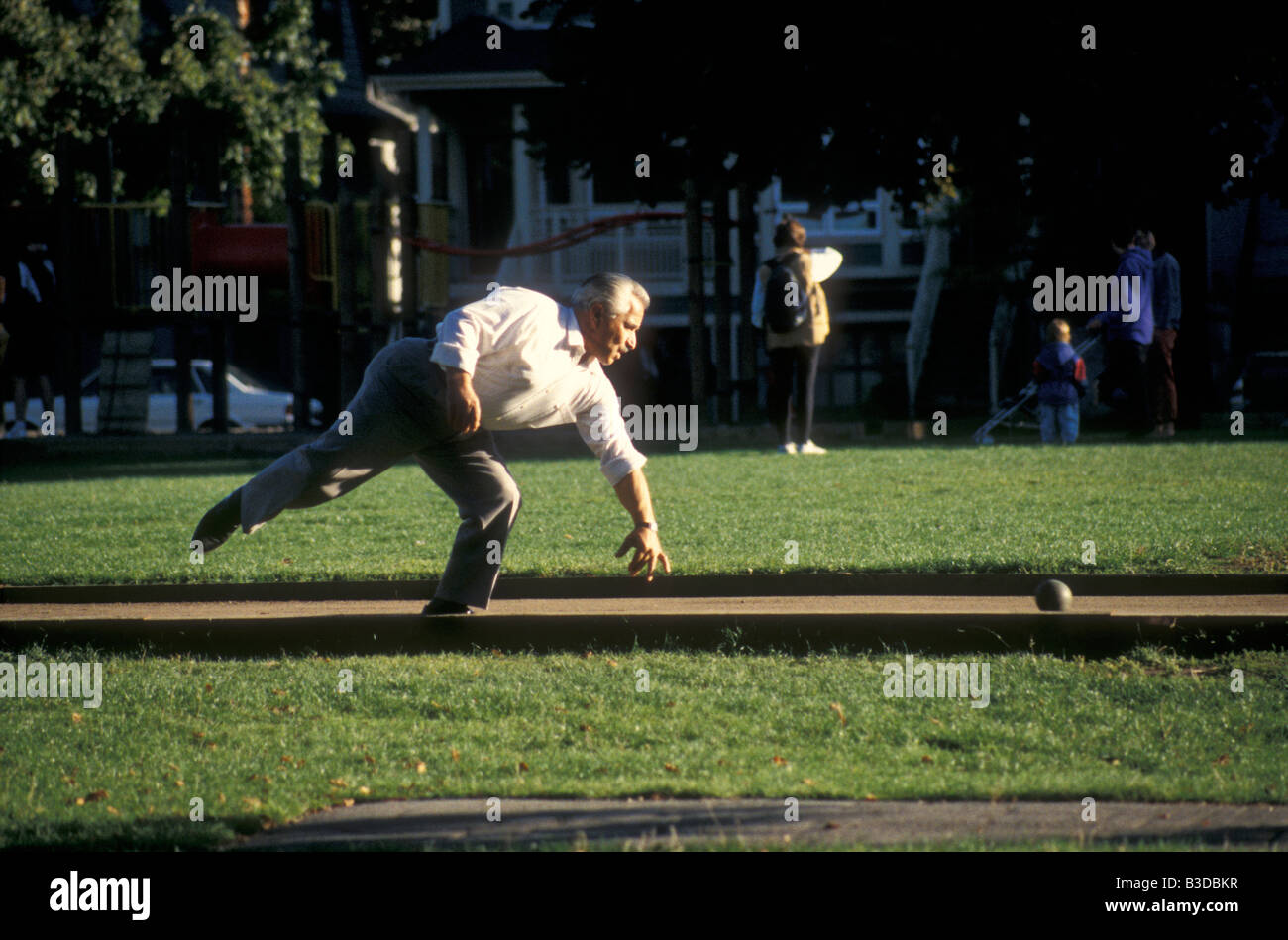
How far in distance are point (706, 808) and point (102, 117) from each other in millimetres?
28143

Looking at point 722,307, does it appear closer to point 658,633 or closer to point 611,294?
point 658,633

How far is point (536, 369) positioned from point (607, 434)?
0.41 metres

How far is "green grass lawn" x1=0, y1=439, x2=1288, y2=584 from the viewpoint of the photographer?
884cm

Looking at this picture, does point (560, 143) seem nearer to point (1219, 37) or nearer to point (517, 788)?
point (1219, 37)

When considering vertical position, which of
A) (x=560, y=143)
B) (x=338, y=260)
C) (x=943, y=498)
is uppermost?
(x=560, y=143)

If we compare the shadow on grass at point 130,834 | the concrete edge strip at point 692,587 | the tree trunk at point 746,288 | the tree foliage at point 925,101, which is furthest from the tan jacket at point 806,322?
the shadow on grass at point 130,834

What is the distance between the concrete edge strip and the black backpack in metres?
6.74

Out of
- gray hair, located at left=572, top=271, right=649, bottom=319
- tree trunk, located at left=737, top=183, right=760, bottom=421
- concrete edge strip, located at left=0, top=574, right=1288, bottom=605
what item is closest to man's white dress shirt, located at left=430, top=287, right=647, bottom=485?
gray hair, located at left=572, top=271, right=649, bottom=319

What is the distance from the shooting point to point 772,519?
34.3 ft

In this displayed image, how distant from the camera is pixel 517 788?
197 inches

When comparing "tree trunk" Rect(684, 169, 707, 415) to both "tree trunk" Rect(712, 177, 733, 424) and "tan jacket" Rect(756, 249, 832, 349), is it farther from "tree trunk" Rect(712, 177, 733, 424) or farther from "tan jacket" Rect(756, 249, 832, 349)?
"tan jacket" Rect(756, 249, 832, 349)

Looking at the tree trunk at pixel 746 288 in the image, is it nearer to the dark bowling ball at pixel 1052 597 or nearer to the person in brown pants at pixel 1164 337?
the person in brown pants at pixel 1164 337
